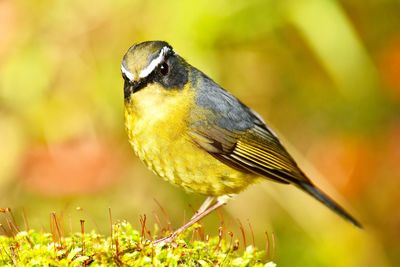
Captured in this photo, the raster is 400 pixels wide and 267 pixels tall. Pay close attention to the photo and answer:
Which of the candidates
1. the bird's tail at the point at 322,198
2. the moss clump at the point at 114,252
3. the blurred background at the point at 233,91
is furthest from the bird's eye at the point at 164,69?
the blurred background at the point at 233,91

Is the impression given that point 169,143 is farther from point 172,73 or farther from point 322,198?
point 322,198

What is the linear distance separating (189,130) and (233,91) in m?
2.06

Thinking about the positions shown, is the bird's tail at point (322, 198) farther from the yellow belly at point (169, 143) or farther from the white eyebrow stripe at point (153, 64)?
the white eyebrow stripe at point (153, 64)

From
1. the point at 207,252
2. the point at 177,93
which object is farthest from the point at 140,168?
the point at 207,252

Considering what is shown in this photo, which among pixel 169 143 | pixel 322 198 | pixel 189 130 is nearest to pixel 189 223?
pixel 169 143

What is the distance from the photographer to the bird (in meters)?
3.90

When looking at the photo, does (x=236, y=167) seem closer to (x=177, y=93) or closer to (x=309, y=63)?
(x=177, y=93)

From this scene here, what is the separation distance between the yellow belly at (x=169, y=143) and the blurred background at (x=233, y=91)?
4.39ft

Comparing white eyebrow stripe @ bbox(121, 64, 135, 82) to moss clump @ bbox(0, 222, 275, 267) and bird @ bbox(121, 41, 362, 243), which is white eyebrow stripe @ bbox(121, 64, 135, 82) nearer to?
bird @ bbox(121, 41, 362, 243)

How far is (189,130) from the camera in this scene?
421cm

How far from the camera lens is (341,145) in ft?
20.8

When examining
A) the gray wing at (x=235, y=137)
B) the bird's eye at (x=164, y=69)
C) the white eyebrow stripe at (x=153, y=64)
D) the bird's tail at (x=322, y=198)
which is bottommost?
the bird's tail at (x=322, y=198)

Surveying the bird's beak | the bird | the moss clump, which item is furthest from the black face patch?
the moss clump

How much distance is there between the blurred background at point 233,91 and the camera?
18.4 feet
